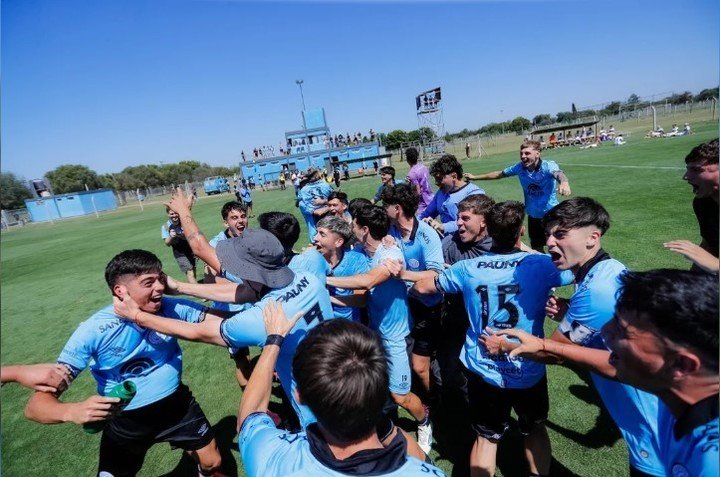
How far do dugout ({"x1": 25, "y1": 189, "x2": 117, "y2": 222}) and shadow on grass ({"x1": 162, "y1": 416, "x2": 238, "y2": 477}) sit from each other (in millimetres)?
54614

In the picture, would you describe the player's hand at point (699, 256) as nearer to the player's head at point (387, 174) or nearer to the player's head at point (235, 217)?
the player's head at point (235, 217)

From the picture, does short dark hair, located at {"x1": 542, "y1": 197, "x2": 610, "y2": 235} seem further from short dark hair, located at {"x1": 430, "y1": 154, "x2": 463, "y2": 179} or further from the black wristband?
short dark hair, located at {"x1": 430, "y1": 154, "x2": 463, "y2": 179}

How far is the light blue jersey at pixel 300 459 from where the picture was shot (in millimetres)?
1573

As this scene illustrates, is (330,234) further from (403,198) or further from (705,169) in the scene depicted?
(705,169)

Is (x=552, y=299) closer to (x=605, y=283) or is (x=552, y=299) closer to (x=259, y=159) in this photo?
(x=605, y=283)

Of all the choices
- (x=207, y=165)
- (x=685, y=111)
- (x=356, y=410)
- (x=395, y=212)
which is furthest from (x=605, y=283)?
(x=207, y=165)

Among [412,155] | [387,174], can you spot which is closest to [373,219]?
[412,155]

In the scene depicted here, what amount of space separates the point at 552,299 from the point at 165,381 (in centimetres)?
330

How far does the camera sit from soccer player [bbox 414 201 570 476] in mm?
2867

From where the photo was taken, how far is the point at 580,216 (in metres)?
2.63

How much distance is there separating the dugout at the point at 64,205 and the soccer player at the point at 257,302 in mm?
56239

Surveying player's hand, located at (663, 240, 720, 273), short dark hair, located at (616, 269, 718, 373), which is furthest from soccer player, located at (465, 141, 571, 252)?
short dark hair, located at (616, 269, 718, 373)

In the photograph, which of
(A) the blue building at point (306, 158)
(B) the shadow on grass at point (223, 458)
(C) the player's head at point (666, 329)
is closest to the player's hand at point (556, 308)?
(C) the player's head at point (666, 329)

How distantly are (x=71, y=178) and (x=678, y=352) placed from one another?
99.1m
